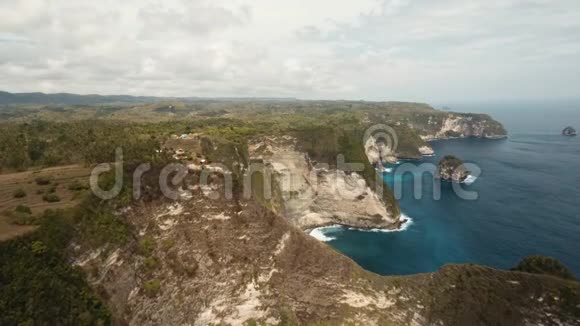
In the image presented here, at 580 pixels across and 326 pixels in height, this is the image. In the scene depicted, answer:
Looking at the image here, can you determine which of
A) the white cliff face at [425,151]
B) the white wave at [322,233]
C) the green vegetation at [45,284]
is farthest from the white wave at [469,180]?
the green vegetation at [45,284]

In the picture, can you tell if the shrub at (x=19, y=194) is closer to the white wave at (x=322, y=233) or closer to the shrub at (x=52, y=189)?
the shrub at (x=52, y=189)

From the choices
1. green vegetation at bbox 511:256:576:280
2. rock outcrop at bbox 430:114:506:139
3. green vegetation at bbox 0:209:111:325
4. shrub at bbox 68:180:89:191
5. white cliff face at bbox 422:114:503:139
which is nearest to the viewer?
green vegetation at bbox 0:209:111:325

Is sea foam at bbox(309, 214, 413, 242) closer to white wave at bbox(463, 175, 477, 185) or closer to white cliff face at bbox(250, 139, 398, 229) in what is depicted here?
white cliff face at bbox(250, 139, 398, 229)

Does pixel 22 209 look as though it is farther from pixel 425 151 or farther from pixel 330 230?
pixel 425 151

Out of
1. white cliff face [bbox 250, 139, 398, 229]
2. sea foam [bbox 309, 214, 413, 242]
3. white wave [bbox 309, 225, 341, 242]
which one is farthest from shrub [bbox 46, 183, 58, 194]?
sea foam [bbox 309, 214, 413, 242]

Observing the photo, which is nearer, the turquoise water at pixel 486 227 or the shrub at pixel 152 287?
the shrub at pixel 152 287

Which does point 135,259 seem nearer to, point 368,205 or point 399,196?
point 368,205
